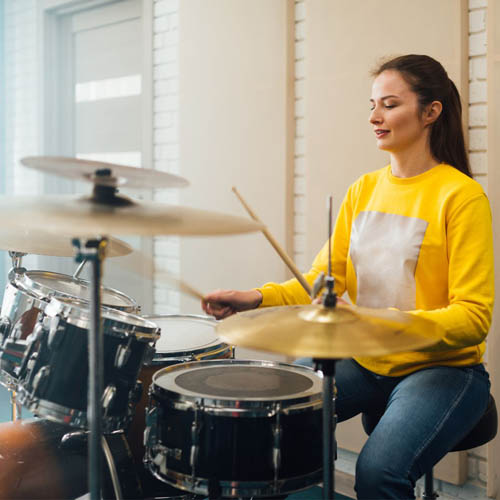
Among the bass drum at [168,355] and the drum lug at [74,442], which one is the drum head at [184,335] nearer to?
the bass drum at [168,355]

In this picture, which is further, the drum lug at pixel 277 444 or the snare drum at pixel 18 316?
the snare drum at pixel 18 316

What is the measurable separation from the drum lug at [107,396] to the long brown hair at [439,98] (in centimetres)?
103

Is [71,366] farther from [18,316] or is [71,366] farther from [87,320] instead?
[18,316]

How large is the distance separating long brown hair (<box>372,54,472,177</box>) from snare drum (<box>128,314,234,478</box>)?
794 millimetres

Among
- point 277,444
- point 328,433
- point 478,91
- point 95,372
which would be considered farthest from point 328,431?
point 478,91

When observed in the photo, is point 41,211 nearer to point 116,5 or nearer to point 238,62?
point 238,62

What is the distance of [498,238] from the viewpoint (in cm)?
194

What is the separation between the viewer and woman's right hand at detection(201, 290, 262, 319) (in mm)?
1555

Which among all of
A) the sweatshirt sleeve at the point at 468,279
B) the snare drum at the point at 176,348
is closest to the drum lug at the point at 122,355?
the snare drum at the point at 176,348

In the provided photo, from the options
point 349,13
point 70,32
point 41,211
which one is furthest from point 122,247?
point 70,32

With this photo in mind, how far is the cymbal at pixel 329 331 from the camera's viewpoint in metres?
1.00

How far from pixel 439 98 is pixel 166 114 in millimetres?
1821

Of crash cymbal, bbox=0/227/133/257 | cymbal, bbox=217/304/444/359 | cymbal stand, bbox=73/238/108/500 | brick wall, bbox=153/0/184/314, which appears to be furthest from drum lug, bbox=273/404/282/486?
brick wall, bbox=153/0/184/314

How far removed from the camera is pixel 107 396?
1.39 metres
